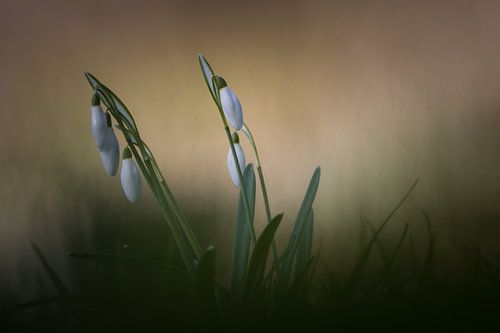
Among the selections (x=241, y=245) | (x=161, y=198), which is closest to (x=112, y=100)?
(x=161, y=198)

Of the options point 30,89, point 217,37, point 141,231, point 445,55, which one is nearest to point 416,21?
point 445,55

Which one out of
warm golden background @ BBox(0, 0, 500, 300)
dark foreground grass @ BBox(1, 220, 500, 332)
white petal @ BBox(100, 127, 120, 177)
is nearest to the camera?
dark foreground grass @ BBox(1, 220, 500, 332)

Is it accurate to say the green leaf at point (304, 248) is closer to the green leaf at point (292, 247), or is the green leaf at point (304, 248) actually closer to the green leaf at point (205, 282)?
the green leaf at point (292, 247)

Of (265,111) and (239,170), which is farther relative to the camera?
(265,111)

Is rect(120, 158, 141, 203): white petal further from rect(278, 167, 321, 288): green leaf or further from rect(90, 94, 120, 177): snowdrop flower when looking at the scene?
rect(278, 167, 321, 288): green leaf

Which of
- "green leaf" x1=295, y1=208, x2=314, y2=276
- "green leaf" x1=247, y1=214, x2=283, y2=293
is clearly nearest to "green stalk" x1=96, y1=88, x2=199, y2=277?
"green leaf" x1=247, y1=214, x2=283, y2=293

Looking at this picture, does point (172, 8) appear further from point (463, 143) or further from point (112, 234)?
point (463, 143)

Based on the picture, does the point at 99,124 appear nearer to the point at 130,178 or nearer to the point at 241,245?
the point at 130,178
